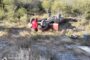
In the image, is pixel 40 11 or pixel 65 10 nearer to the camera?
pixel 65 10

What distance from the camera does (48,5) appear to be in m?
24.9

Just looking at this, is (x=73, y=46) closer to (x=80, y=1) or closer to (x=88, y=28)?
(x=88, y=28)

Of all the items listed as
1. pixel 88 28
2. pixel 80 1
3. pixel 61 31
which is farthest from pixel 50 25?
pixel 80 1

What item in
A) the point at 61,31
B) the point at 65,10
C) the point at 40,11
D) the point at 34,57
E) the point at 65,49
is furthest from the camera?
the point at 40,11

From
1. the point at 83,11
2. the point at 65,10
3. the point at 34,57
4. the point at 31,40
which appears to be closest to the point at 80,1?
the point at 83,11

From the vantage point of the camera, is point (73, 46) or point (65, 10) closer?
point (73, 46)

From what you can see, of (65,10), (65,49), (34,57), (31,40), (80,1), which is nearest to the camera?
(34,57)

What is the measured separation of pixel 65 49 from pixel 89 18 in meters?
8.77

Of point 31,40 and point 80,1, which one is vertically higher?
point 80,1

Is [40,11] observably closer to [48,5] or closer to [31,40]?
[48,5]

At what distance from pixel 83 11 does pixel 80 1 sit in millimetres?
877

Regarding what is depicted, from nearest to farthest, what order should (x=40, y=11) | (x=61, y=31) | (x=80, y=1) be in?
(x=61, y=31), (x=80, y=1), (x=40, y=11)

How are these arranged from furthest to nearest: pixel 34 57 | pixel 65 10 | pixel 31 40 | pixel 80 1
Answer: pixel 65 10 < pixel 80 1 < pixel 31 40 < pixel 34 57

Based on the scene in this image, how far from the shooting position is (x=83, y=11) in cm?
2219
